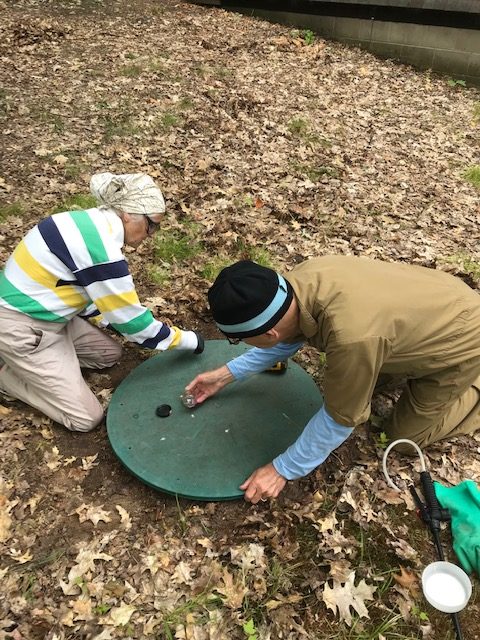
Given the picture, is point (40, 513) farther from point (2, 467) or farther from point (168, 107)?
point (168, 107)

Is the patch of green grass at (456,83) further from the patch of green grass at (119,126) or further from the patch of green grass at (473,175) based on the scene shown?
the patch of green grass at (119,126)

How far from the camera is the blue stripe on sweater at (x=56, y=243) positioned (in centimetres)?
308

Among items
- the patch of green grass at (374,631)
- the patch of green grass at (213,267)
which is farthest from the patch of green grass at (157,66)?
Answer: the patch of green grass at (374,631)

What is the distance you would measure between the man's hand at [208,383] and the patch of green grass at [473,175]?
210 inches

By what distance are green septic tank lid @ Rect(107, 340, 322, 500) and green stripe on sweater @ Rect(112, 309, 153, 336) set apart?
0.63m

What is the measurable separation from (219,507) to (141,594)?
70cm

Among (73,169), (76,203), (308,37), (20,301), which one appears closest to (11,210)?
(76,203)

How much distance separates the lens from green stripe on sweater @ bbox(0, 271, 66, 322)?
329cm

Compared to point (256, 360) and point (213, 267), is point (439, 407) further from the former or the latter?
point (213, 267)

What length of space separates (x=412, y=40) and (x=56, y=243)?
998cm

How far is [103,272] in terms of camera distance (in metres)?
3.09

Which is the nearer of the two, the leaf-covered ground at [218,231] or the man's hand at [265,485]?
the leaf-covered ground at [218,231]

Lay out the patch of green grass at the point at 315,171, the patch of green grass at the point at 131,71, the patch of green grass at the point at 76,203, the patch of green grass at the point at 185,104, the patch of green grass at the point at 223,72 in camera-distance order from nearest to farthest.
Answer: the patch of green grass at the point at 76,203
the patch of green grass at the point at 315,171
the patch of green grass at the point at 185,104
the patch of green grass at the point at 131,71
the patch of green grass at the point at 223,72

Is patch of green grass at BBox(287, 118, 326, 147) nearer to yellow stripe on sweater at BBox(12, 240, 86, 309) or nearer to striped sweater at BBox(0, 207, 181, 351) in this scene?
striped sweater at BBox(0, 207, 181, 351)
